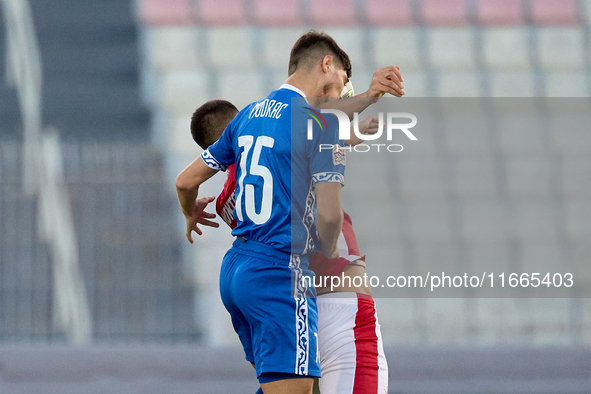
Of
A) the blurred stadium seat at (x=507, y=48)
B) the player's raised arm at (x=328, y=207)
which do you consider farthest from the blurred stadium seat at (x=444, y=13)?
the player's raised arm at (x=328, y=207)

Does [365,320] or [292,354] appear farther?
[365,320]

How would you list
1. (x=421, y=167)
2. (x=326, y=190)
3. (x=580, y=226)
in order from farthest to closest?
1. (x=580, y=226)
2. (x=421, y=167)
3. (x=326, y=190)

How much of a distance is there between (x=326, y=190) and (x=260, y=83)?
8.39m

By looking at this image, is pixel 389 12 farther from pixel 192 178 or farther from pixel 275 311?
pixel 275 311

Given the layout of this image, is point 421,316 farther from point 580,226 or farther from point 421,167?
point 580,226

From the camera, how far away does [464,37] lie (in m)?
10.5

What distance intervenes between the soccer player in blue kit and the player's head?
0.08ft

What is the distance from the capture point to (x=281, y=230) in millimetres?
2148

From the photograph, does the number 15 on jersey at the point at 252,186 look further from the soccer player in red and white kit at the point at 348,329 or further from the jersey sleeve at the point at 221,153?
the soccer player in red and white kit at the point at 348,329

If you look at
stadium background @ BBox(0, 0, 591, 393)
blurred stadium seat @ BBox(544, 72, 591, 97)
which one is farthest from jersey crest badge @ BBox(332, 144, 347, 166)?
blurred stadium seat @ BBox(544, 72, 591, 97)

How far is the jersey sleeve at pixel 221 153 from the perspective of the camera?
2.38 m

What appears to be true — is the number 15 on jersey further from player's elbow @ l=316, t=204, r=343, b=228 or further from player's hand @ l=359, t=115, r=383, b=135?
player's hand @ l=359, t=115, r=383, b=135

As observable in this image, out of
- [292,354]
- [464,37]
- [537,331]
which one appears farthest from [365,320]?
[464,37]

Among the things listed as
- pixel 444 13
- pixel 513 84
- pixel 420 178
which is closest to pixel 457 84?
pixel 513 84
